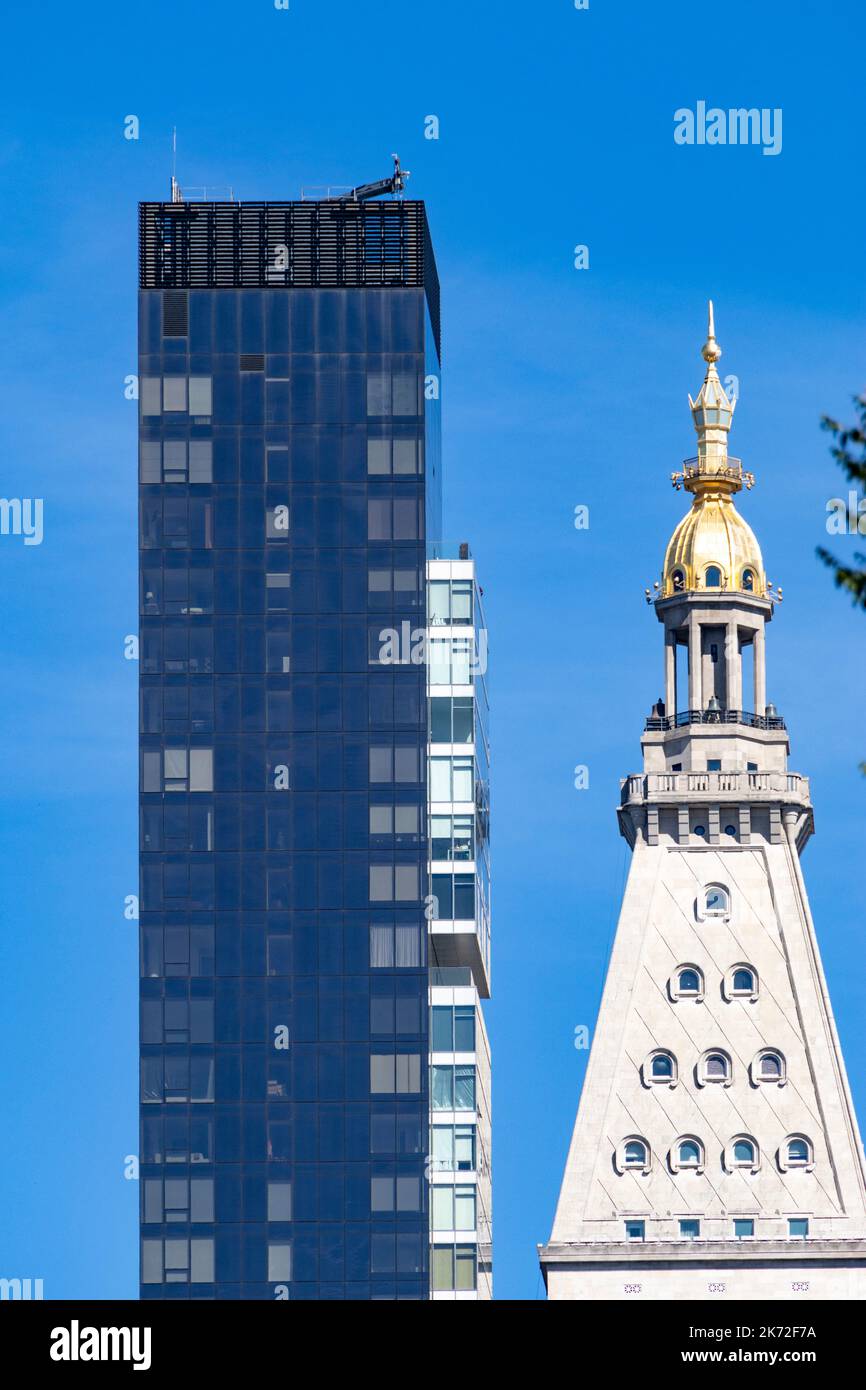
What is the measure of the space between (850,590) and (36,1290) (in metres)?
131

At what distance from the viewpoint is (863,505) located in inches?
2899
